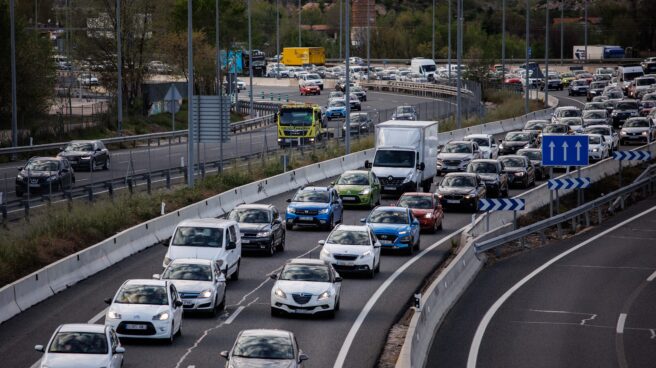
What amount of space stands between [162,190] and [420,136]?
10.2m

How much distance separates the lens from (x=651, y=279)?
1476 inches

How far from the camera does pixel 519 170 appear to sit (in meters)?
55.5

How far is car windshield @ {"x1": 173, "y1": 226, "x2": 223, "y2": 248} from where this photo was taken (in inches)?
1277

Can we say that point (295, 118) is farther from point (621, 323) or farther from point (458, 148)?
point (621, 323)

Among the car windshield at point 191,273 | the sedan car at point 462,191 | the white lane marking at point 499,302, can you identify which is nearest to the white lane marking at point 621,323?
the white lane marking at point 499,302

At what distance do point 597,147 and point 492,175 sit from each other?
15556mm

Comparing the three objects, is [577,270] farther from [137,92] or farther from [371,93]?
[371,93]

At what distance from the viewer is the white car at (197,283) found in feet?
92.5

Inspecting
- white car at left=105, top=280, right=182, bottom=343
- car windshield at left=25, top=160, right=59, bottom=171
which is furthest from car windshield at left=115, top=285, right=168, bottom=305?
car windshield at left=25, top=160, right=59, bottom=171

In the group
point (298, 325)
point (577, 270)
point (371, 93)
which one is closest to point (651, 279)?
point (577, 270)

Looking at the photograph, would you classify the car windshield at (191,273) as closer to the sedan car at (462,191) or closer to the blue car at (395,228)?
the blue car at (395,228)

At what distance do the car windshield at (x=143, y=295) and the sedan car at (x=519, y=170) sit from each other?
102 feet

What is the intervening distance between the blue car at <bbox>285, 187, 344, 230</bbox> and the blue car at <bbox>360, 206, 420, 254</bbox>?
3795 millimetres

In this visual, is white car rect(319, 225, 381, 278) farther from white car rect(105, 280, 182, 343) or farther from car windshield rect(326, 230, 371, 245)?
white car rect(105, 280, 182, 343)
